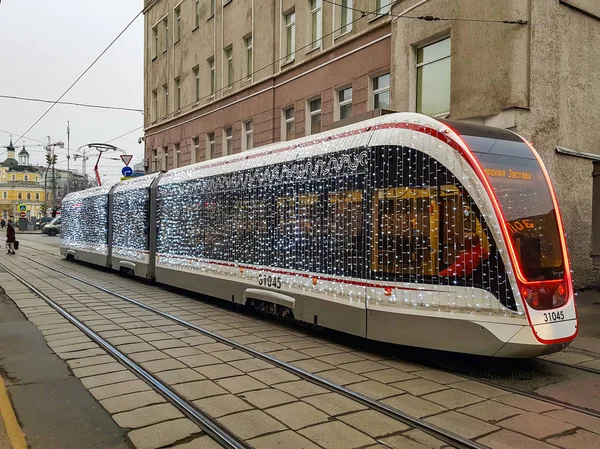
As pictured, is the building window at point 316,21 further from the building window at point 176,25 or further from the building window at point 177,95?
the building window at point 176,25

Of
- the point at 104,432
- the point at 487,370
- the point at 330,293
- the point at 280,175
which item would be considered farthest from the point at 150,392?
the point at 280,175

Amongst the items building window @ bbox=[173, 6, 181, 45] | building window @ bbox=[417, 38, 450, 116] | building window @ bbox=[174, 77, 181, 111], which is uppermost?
building window @ bbox=[173, 6, 181, 45]

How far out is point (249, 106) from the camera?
22.2 meters

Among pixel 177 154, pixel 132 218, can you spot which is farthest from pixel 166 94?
pixel 132 218

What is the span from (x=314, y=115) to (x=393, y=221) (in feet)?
42.0

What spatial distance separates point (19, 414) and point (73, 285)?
10.0m

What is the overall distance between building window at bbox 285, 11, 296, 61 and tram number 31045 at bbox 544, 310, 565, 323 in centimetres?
1565

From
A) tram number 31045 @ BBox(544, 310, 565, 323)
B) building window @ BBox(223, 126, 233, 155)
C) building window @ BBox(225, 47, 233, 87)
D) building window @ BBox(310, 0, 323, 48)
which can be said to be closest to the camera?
tram number 31045 @ BBox(544, 310, 565, 323)

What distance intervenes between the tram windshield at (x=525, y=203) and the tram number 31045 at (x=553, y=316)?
0.39 meters

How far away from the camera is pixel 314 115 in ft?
61.5

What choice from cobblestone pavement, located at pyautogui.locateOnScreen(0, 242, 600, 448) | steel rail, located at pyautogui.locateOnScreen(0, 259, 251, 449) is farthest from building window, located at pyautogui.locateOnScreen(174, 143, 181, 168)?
steel rail, located at pyautogui.locateOnScreen(0, 259, 251, 449)

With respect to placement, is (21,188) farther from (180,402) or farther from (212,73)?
(180,402)

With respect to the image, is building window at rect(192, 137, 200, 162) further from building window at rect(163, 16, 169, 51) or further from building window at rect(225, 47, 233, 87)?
building window at rect(163, 16, 169, 51)

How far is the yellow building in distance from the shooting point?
110 meters
